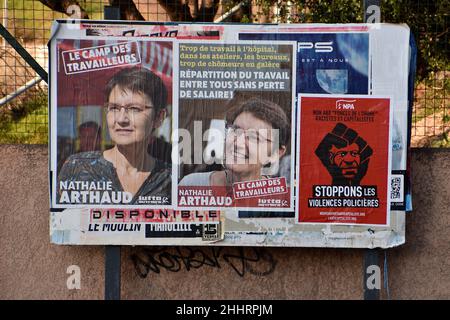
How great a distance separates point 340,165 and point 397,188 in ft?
1.42

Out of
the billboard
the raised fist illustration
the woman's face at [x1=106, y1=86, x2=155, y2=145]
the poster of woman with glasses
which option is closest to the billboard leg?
the billboard

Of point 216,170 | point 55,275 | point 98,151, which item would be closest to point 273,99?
point 216,170

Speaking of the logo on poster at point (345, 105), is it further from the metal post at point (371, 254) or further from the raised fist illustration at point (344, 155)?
the metal post at point (371, 254)

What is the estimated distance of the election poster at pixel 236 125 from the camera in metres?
5.35

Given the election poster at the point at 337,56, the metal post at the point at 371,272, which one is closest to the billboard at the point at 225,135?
the election poster at the point at 337,56

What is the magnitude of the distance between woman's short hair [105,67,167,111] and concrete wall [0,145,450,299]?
0.82 meters

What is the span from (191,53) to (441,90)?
214cm

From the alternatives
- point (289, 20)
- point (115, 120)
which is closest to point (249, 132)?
point (115, 120)

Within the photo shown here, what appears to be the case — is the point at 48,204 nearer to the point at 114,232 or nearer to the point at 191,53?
the point at 114,232

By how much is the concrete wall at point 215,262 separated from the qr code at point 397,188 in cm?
31

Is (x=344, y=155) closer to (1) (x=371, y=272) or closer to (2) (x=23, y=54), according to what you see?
(1) (x=371, y=272)

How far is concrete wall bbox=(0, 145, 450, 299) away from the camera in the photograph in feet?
18.5
